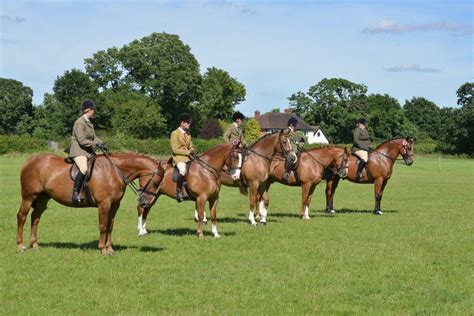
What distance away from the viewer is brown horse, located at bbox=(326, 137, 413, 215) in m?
22.0

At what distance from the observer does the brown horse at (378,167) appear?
72.3 ft

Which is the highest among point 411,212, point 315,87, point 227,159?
point 315,87

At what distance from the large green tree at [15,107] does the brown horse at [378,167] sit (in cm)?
9757

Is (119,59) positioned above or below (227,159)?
above

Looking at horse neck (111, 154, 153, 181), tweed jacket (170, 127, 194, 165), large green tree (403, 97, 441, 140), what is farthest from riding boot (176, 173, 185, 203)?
large green tree (403, 97, 441, 140)

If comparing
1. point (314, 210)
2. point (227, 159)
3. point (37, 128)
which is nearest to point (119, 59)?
point (37, 128)

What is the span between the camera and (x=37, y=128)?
359 feet

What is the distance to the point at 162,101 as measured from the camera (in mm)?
95188

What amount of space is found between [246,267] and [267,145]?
682 cm

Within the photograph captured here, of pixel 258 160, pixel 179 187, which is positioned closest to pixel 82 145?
pixel 179 187

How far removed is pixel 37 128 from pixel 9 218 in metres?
95.4

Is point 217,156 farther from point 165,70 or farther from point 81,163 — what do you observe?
point 165,70

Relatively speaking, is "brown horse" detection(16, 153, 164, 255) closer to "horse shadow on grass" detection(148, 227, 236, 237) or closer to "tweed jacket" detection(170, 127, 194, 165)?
"tweed jacket" detection(170, 127, 194, 165)

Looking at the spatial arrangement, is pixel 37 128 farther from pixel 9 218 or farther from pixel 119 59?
pixel 9 218
